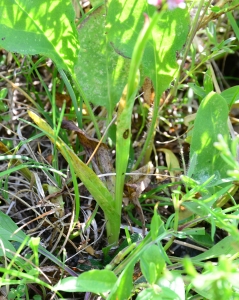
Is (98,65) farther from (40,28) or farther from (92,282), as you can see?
(92,282)

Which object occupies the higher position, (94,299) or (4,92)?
(4,92)

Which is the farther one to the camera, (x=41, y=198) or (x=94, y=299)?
(x=41, y=198)

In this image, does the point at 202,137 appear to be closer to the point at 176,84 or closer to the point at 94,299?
the point at 176,84

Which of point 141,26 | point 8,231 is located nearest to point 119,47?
point 141,26

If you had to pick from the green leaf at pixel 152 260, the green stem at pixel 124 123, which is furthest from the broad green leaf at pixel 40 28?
the green leaf at pixel 152 260

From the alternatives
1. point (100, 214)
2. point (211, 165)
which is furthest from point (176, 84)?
point (100, 214)

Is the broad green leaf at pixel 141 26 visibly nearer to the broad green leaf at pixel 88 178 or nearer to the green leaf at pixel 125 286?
the broad green leaf at pixel 88 178
